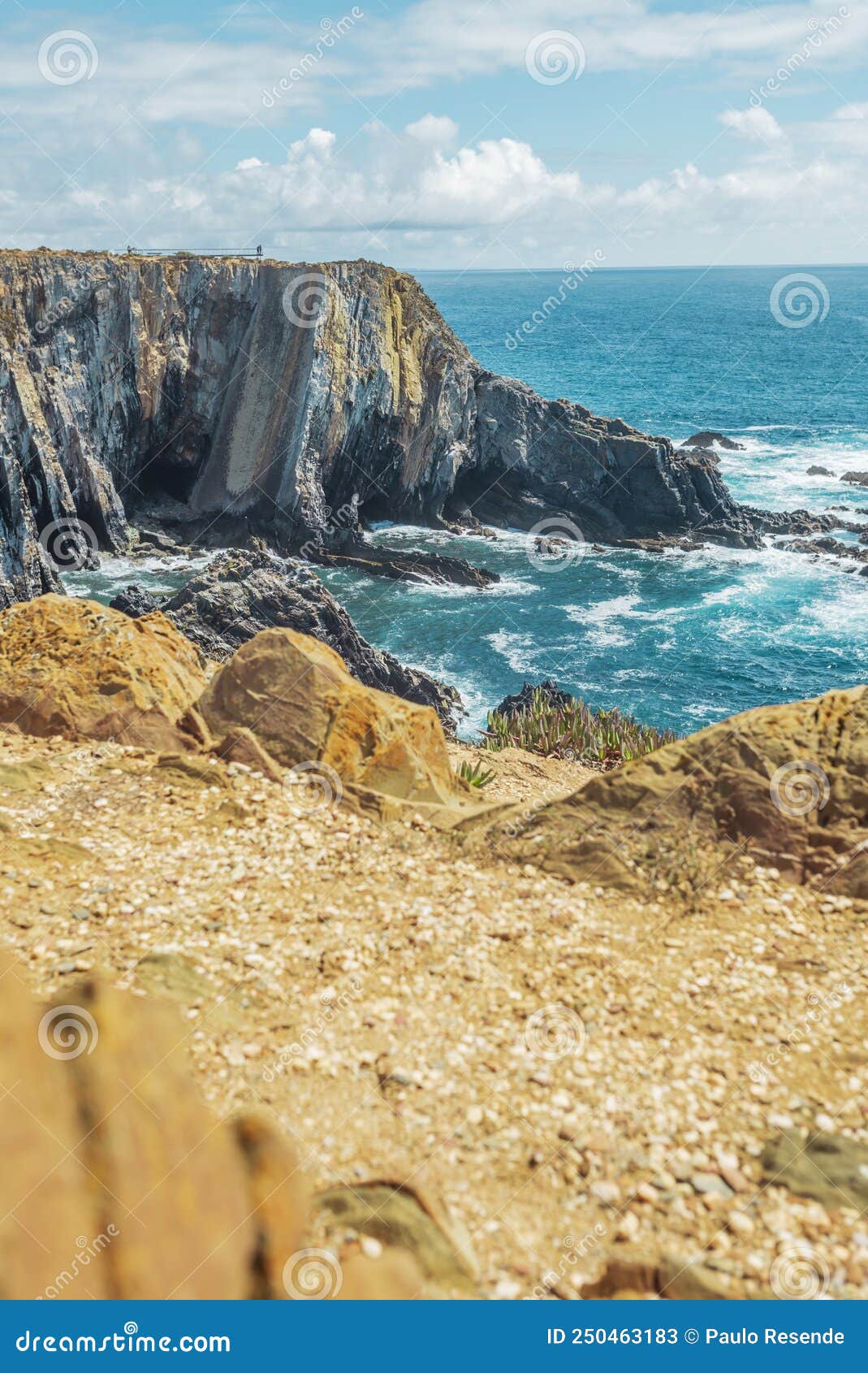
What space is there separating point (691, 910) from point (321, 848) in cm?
482

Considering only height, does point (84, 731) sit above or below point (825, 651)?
above

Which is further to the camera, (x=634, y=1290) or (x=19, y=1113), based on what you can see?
(x=19, y=1113)

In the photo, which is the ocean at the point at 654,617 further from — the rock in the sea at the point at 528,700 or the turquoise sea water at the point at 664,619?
the rock in the sea at the point at 528,700

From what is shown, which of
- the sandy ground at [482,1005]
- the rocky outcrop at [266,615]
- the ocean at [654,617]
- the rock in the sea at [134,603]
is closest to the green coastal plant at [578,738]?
the rocky outcrop at [266,615]

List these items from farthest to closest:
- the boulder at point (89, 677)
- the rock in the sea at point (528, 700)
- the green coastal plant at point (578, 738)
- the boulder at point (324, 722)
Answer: the rock in the sea at point (528, 700), the green coastal plant at point (578, 738), the boulder at point (89, 677), the boulder at point (324, 722)

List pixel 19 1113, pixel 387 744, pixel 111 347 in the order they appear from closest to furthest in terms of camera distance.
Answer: pixel 19 1113 → pixel 387 744 → pixel 111 347

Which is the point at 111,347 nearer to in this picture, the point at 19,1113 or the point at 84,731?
the point at 84,731

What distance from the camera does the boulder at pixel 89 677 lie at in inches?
597

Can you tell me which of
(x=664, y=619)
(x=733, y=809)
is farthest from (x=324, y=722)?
(x=664, y=619)

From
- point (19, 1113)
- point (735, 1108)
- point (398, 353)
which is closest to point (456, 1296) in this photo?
point (735, 1108)

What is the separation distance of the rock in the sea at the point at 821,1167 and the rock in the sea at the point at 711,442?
82.3 meters

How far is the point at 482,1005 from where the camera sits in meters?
10.1

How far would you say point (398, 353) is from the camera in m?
58.0

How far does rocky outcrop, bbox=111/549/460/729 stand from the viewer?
31.4 meters
